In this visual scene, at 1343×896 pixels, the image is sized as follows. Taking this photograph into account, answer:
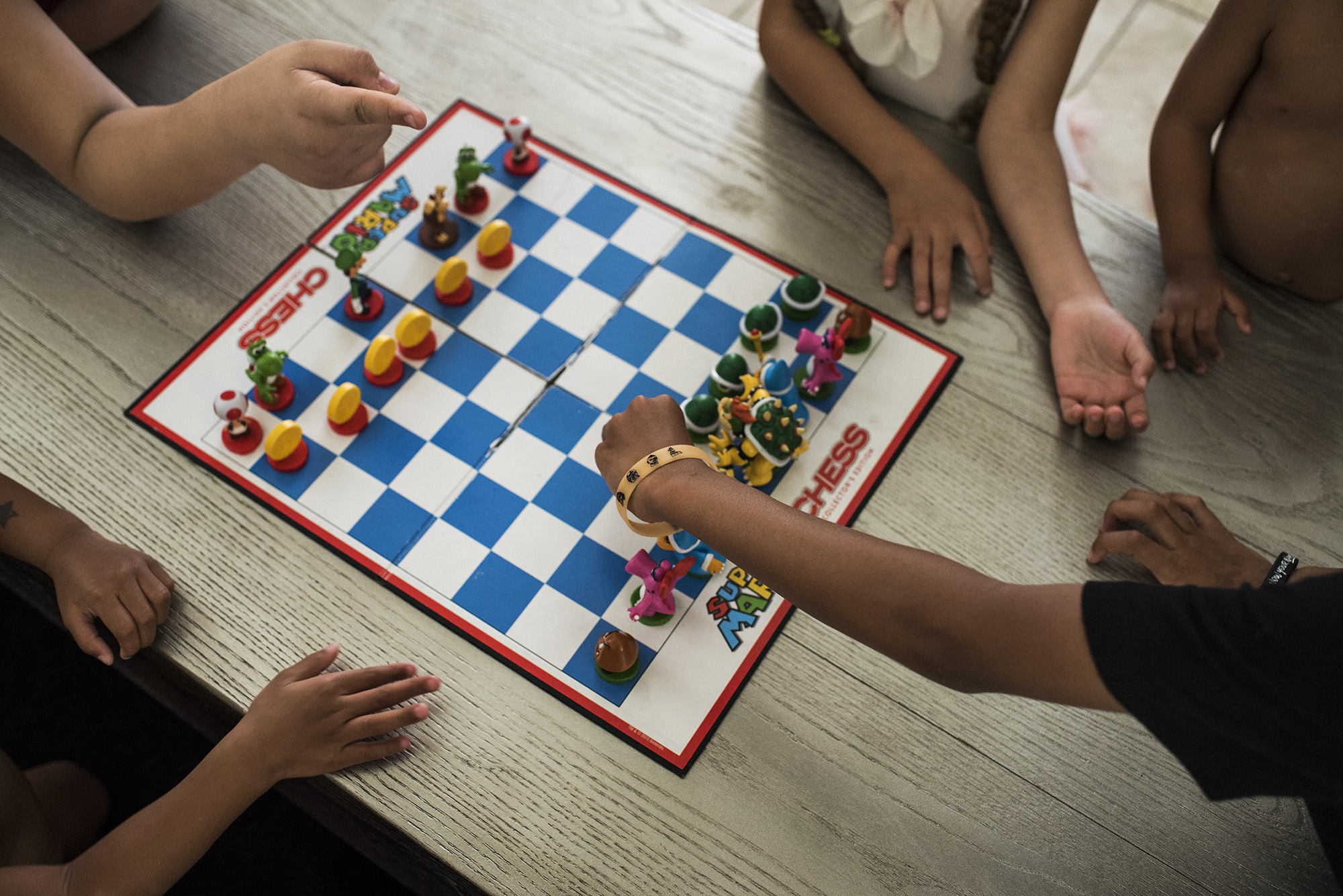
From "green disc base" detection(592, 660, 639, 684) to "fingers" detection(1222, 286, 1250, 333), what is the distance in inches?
31.9

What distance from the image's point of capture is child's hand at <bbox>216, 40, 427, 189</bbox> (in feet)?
2.88

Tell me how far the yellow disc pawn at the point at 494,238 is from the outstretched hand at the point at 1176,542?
0.74 metres

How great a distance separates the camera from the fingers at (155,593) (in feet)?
2.89

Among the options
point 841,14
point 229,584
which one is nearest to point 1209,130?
point 841,14

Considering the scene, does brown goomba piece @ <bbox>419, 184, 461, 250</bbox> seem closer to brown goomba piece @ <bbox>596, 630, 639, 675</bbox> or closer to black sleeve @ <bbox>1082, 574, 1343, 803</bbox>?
brown goomba piece @ <bbox>596, 630, 639, 675</bbox>

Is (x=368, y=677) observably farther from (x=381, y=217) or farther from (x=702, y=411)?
(x=381, y=217)

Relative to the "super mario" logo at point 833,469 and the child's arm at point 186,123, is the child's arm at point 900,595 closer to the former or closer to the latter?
the "super mario" logo at point 833,469

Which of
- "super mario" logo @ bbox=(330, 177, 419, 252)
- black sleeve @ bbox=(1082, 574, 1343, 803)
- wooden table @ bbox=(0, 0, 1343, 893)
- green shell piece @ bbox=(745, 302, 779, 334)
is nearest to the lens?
black sleeve @ bbox=(1082, 574, 1343, 803)

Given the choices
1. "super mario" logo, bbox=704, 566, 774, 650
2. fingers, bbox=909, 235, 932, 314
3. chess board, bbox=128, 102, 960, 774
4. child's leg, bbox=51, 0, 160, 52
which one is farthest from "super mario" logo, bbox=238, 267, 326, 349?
fingers, bbox=909, 235, 932, 314

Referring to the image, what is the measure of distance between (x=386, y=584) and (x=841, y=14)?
0.95 m

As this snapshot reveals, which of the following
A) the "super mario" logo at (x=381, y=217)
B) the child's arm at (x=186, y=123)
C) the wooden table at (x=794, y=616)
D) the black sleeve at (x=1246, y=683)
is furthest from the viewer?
the "super mario" logo at (x=381, y=217)

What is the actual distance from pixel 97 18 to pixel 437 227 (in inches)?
23.2

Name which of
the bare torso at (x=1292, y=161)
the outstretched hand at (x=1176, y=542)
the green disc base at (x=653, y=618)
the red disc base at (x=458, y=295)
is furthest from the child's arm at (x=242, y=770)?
the bare torso at (x=1292, y=161)

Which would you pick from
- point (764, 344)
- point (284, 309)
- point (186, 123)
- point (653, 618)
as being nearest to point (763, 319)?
point (764, 344)
